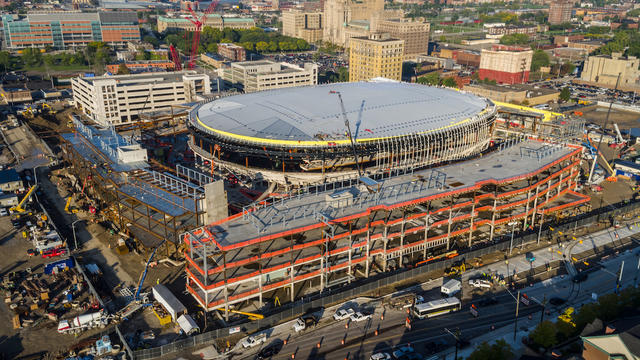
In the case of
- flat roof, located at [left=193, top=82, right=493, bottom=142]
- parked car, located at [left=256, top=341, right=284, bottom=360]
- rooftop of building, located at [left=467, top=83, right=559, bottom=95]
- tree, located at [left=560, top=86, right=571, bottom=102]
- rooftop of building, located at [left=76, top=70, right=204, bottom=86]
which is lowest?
parked car, located at [left=256, top=341, right=284, bottom=360]

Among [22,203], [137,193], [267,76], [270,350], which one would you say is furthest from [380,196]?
[267,76]

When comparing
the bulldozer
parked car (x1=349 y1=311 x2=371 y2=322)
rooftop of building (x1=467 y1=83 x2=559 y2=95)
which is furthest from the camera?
rooftop of building (x1=467 y1=83 x2=559 y2=95)

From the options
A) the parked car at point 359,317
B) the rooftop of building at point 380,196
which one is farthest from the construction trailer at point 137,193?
the parked car at point 359,317

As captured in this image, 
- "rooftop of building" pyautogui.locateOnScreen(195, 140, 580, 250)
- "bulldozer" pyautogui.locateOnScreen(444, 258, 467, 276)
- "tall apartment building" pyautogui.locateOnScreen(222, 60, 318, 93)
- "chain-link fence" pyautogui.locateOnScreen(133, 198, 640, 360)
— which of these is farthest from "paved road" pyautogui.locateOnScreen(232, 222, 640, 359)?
"tall apartment building" pyautogui.locateOnScreen(222, 60, 318, 93)

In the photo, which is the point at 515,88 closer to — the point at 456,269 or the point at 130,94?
the point at 456,269

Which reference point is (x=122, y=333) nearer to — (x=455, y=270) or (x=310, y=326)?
(x=310, y=326)

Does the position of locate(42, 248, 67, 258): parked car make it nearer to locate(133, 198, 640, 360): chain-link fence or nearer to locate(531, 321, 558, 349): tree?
locate(133, 198, 640, 360): chain-link fence

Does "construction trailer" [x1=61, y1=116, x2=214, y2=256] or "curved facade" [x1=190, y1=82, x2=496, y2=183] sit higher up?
"curved facade" [x1=190, y1=82, x2=496, y2=183]
